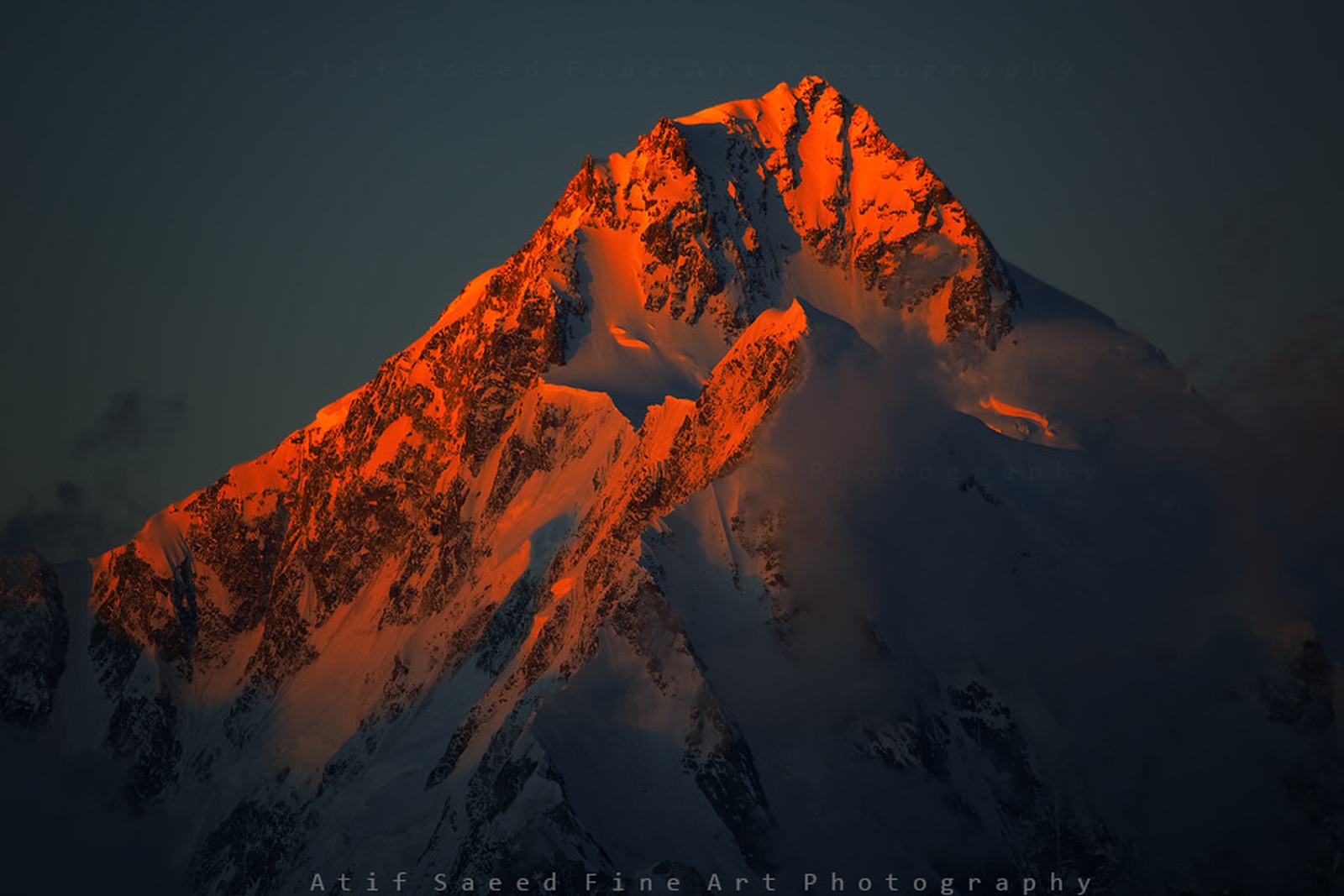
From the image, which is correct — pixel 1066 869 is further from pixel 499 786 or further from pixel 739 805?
pixel 499 786

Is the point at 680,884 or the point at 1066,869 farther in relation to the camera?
the point at 1066,869

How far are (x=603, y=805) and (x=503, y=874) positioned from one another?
10.1m

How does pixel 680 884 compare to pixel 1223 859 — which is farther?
pixel 1223 859

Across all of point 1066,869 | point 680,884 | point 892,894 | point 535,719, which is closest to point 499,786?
point 535,719

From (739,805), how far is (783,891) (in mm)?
8242

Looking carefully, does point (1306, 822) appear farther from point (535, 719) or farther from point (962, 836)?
point (535, 719)

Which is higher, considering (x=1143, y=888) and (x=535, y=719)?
(x=535, y=719)

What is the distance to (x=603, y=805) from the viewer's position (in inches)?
7603

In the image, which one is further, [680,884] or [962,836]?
[962,836]

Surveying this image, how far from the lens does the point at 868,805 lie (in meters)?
197

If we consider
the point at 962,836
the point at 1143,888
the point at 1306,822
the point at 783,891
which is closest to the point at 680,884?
the point at 783,891

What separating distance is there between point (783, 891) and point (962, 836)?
18.5 metres

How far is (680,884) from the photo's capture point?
186500 mm

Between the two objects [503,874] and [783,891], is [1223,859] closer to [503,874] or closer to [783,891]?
[783,891]
